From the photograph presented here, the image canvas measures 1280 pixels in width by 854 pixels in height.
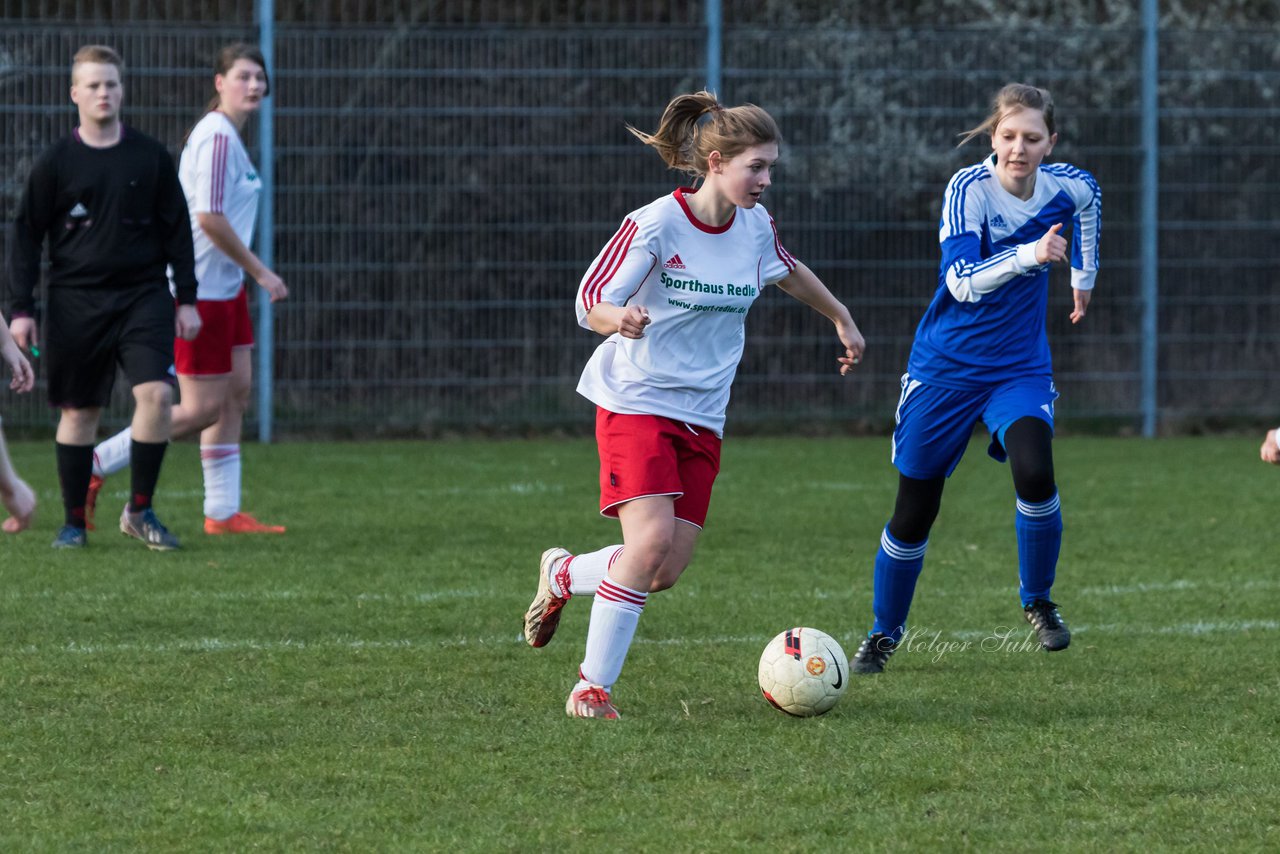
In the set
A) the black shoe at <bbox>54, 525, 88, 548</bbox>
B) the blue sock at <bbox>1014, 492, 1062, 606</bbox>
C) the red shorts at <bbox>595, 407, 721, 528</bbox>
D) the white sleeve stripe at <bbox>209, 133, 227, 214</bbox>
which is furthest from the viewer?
the white sleeve stripe at <bbox>209, 133, 227, 214</bbox>

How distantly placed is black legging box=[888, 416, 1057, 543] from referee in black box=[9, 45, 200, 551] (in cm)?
350

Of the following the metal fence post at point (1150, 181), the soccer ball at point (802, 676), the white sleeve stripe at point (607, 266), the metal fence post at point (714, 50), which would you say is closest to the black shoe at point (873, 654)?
the soccer ball at point (802, 676)

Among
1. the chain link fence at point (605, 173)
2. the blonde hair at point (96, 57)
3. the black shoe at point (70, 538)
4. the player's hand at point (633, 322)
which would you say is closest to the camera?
the player's hand at point (633, 322)

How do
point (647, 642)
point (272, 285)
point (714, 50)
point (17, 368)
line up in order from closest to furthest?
point (647, 642)
point (17, 368)
point (272, 285)
point (714, 50)

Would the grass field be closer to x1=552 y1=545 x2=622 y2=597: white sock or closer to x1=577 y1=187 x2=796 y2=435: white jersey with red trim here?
x1=552 y1=545 x2=622 y2=597: white sock

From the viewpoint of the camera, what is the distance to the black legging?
18.8ft

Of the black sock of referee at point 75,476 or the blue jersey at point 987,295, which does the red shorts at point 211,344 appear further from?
the blue jersey at point 987,295

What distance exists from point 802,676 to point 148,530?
4.05 metres

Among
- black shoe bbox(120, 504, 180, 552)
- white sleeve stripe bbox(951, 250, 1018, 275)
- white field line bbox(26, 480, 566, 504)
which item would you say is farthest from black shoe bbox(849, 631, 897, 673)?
white field line bbox(26, 480, 566, 504)

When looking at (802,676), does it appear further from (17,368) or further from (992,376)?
(17,368)

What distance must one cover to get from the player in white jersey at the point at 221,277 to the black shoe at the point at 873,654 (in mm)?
3708

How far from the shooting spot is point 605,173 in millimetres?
14000

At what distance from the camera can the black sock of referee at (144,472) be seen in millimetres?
8117

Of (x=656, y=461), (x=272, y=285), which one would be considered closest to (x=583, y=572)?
(x=656, y=461)
